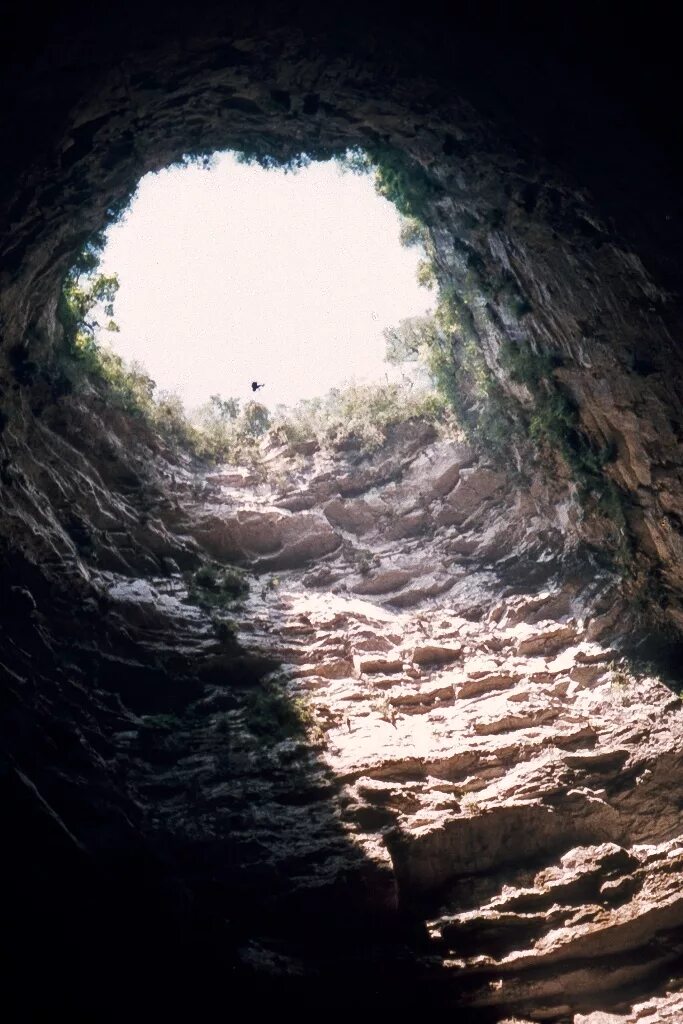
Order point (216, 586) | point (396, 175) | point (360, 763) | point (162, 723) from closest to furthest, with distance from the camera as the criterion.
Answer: point (360, 763)
point (162, 723)
point (396, 175)
point (216, 586)

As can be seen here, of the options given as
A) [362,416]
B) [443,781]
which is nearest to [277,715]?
[443,781]

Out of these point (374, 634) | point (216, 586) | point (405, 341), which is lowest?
point (374, 634)

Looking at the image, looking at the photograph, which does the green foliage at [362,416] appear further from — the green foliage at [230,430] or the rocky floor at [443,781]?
the rocky floor at [443,781]

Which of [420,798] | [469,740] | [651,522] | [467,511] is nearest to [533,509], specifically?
[467,511]

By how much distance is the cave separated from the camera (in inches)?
330

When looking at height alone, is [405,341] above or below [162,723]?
above

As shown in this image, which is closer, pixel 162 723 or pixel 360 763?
pixel 360 763

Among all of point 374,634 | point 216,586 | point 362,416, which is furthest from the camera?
point 362,416

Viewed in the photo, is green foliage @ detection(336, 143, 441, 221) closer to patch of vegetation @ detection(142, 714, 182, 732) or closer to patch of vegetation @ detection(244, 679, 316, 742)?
patch of vegetation @ detection(244, 679, 316, 742)

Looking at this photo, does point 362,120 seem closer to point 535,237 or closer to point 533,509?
point 535,237

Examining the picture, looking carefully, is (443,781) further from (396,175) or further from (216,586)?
(396,175)

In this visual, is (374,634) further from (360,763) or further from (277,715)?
(360,763)

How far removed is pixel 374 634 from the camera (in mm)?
15320

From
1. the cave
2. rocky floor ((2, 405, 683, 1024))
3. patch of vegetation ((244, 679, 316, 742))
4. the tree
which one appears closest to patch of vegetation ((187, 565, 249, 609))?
rocky floor ((2, 405, 683, 1024))
